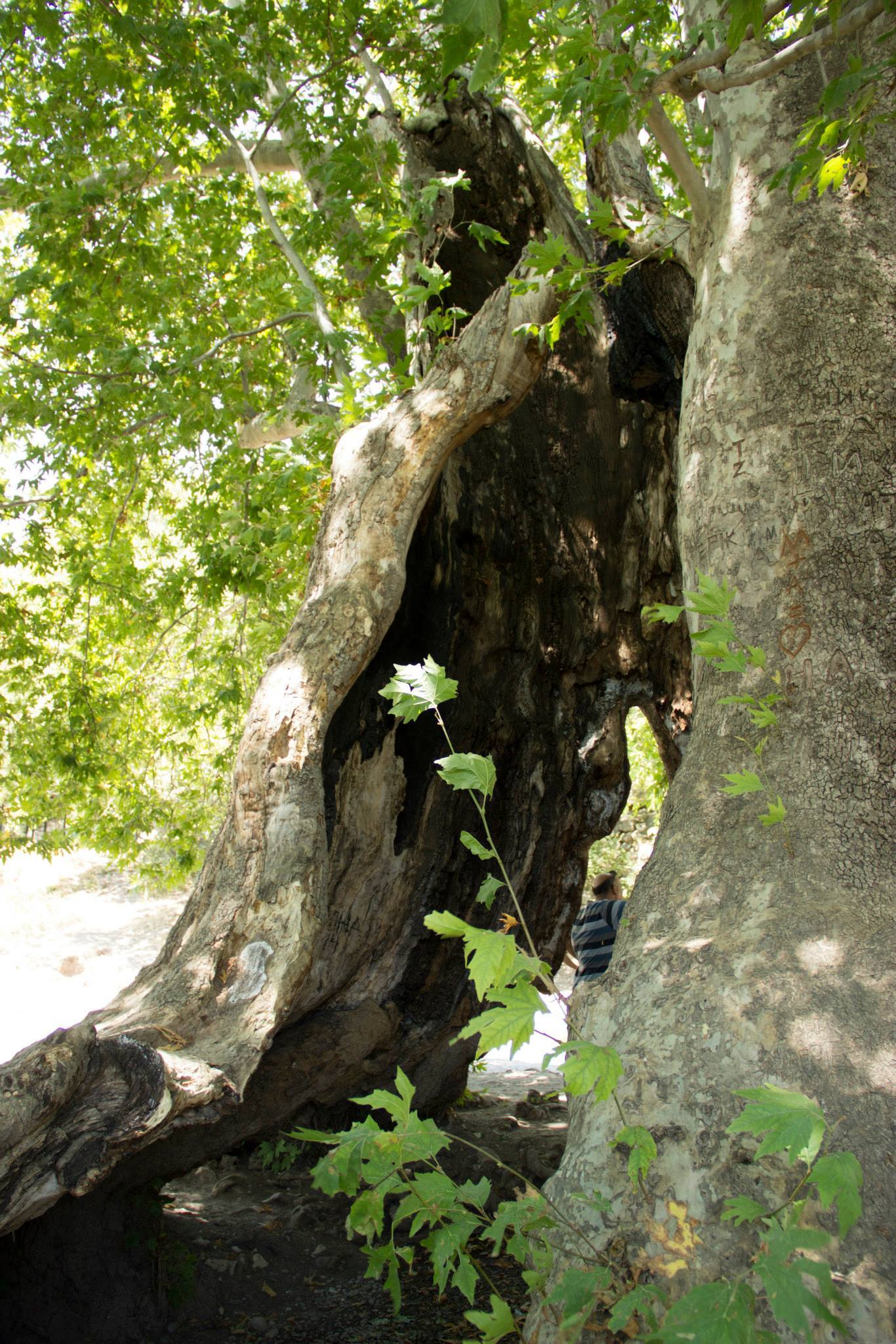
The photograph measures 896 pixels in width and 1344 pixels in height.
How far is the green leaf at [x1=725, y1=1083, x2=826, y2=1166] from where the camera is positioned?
140 cm

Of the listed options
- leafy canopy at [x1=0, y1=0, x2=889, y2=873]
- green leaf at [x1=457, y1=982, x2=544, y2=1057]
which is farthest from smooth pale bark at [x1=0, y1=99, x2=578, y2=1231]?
green leaf at [x1=457, y1=982, x2=544, y2=1057]

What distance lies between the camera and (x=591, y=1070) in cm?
159

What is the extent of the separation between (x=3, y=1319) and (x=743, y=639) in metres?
2.91

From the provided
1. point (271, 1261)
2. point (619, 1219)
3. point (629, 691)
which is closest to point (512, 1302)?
point (271, 1261)

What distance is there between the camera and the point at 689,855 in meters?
2.69

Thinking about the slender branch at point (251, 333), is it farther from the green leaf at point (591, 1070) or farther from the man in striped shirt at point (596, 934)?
the green leaf at point (591, 1070)

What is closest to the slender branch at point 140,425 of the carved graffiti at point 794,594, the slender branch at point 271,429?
the slender branch at point 271,429

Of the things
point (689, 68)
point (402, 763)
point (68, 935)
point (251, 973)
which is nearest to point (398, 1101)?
point (251, 973)

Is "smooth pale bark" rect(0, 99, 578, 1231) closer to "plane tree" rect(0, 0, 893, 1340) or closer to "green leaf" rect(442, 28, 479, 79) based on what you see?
"plane tree" rect(0, 0, 893, 1340)

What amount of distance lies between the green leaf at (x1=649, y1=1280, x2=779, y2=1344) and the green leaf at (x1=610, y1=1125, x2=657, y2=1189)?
0.32 meters

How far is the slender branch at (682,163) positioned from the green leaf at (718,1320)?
3.66 m

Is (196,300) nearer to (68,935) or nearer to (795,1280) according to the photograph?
(795,1280)

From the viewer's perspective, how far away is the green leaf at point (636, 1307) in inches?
62.8

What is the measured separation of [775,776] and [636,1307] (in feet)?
4.71
